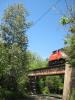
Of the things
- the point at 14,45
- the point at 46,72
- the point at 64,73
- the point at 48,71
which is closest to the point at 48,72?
the point at 48,71

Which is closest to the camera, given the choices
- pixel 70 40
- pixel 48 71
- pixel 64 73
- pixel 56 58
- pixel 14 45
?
pixel 70 40

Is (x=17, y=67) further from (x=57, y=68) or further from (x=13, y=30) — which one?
(x=57, y=68)

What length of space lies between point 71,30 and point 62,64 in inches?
932

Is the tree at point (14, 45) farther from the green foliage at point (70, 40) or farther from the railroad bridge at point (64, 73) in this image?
the green foliage at point (70, 40)

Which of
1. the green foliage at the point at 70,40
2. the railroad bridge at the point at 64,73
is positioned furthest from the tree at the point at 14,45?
the green foliage at the point at 70,40

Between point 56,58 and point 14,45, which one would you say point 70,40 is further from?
point 56,58

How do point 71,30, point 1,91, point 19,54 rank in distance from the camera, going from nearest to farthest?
point 71,30
point 1,91
point 19,54

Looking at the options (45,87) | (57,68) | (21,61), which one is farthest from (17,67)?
(45,87)

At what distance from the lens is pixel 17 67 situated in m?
41.5

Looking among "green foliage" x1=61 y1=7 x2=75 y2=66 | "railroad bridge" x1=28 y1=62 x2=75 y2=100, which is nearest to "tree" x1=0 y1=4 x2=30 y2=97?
"railroad bridge" x1=28 y1=62 x2=75 y2=100

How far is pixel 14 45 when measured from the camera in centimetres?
4272

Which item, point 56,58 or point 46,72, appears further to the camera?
point 46,72

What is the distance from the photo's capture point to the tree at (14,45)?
41.8m

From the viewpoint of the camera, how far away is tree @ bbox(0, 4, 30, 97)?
137 ft
